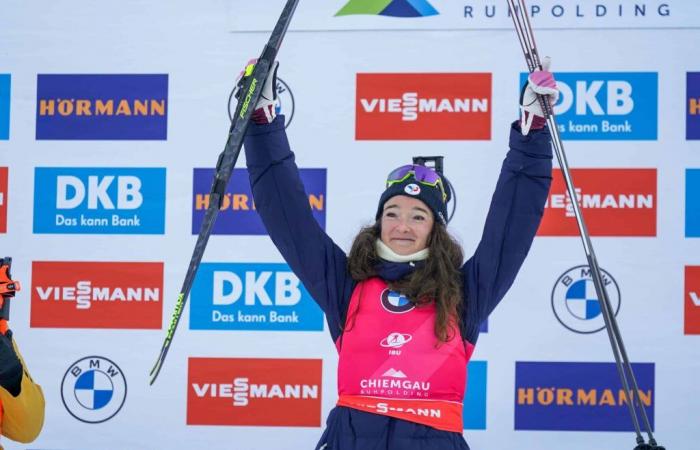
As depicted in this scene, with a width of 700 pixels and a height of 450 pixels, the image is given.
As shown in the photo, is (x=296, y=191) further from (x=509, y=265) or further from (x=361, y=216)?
(x=361, y=216)

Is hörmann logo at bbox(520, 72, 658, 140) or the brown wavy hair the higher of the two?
hörmann logo at bbox(520, 72, 658, 140)

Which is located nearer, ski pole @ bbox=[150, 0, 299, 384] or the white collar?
ski pole @ bbox=[150, 0, 299, 384]

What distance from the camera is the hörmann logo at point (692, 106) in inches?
134

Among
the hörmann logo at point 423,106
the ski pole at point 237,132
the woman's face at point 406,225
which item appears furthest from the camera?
the hörmann logo at point 423,106

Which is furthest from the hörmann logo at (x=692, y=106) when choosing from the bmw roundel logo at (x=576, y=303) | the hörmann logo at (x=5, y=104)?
the hörmann logo at (x=5, y=104)

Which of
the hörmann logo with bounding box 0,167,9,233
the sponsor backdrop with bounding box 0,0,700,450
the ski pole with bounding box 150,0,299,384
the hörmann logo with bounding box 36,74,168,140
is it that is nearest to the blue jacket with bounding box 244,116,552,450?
the ski pole with bounding box 150,0,299,384

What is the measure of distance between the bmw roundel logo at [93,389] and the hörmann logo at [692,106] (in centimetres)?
228

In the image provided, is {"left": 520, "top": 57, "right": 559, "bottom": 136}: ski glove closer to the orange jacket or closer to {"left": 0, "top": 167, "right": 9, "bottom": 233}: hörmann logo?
the orange jacket

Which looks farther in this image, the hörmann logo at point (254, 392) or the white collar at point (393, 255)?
the hörmann logo at point (254, 392)

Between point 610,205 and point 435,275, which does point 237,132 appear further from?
point 610,205

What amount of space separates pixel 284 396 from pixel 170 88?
1.24m

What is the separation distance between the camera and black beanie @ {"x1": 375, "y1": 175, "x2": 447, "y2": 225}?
2.38 m

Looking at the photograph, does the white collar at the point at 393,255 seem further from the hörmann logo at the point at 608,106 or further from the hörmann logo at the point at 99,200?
the hörmann logo at the point at 99,200

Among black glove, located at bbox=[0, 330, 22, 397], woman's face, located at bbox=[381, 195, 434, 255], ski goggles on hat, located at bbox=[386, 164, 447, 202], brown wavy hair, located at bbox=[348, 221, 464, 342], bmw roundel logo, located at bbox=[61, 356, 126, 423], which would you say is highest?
ski goggles on hat, located at bbox=[386, 164, 447, 202]
